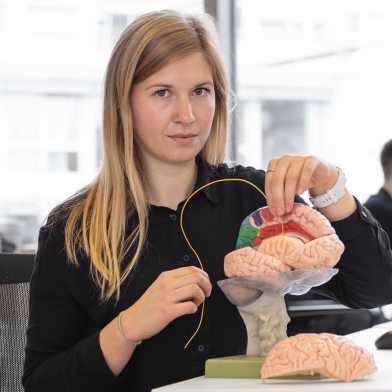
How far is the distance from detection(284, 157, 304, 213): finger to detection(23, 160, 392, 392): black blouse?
0.54 feet

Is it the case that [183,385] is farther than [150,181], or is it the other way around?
[150,181]

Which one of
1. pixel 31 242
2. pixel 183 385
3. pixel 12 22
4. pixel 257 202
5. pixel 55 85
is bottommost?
pixel 31 242

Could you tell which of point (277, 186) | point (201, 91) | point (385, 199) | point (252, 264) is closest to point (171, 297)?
point (252, 264)

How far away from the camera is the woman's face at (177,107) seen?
1.57 meters

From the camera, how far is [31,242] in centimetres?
418

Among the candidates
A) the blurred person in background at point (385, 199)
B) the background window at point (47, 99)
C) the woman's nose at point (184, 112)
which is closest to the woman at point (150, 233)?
the woman's nose at point (184, 112)

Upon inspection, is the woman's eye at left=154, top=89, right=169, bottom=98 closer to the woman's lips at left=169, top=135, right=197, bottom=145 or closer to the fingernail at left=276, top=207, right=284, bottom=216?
the woman's lips at left=169, top=135, right=197, bottom=145

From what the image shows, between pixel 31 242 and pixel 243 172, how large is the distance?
2.55 metres

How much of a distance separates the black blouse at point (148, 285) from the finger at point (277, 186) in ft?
0.60

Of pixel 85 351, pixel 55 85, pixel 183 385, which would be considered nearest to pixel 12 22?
pixel 55 85

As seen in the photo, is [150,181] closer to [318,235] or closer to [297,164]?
[297,164]

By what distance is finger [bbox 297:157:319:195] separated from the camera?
140 centimetres

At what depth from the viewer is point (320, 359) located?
1.19 m

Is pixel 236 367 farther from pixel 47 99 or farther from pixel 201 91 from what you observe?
pixel 47 99
